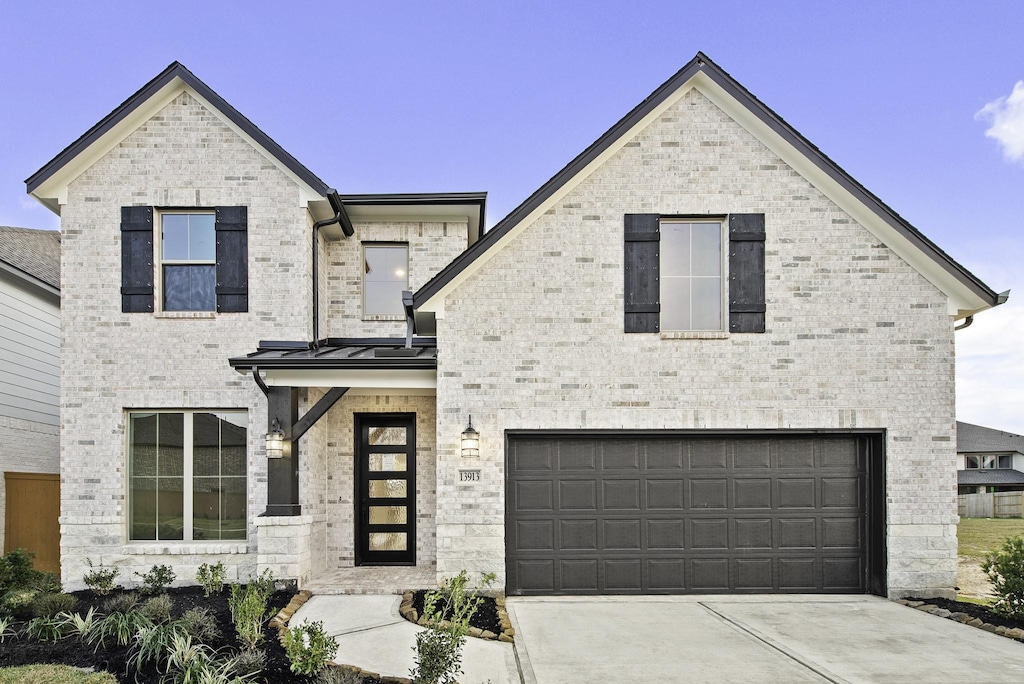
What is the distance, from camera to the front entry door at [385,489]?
10.2 metres

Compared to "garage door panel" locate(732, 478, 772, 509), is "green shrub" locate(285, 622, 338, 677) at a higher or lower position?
lower

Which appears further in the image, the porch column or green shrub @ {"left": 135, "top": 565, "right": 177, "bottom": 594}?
the porch column

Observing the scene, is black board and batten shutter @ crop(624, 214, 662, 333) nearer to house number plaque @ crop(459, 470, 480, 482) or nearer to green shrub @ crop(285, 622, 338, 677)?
house number plaque @ crop(459, 470, 480, 482)

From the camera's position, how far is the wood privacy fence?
920 inches

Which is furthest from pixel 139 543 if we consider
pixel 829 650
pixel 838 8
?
pixel 838 8

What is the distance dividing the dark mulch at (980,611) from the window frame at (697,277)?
4279 millimetres

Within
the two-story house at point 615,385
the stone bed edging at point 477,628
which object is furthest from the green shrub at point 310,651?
the two-story house at point 615,385

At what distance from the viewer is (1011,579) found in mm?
7477

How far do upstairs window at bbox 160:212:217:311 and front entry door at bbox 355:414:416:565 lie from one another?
9.47 feet

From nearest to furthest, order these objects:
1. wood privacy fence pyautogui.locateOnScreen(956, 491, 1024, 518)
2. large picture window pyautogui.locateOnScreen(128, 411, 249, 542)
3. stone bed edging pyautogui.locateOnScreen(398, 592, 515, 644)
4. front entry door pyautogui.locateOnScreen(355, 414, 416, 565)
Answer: stone bed edging pyautogui.locateOnScreen(398, 592, 515, 644) → large picture window pyautogui.locateOnScreen(128, 411, 249, 542) → front entry door pyautogui.locateOnScreen(355, 414, 416, 565) → wood privacy fence pyautogui.locateOnScreen(956, 491, 1024, 518)

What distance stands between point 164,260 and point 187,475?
10.2ft

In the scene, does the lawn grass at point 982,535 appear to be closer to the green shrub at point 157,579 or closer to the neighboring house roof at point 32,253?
the green shrub at point 157,579

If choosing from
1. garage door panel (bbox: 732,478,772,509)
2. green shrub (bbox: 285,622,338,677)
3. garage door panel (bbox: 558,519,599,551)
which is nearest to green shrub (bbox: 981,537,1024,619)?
garage door panel (bbox: 732,478,772,509)

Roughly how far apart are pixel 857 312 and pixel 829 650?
4308 mm
